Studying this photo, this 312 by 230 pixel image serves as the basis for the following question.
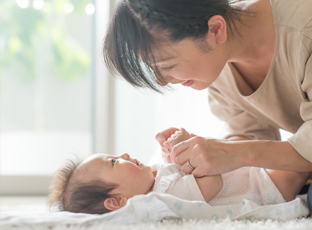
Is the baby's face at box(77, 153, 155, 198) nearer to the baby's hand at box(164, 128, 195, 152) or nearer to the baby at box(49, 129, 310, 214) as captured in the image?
the baby at box(49, 129, 310, 214)

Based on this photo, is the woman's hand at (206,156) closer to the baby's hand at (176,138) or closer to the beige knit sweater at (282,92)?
the baby's hand at (176,138)

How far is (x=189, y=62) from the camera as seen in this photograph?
3.76 feet

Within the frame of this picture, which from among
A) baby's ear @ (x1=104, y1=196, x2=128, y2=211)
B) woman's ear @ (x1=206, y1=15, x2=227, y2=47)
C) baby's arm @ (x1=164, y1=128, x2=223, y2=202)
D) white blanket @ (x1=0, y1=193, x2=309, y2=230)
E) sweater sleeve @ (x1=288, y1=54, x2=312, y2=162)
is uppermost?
woman's ear @ (x1=206, y1=15, x2=227, y2=47)

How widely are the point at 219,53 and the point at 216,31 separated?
0.09 m

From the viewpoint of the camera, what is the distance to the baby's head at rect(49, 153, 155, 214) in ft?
3.52

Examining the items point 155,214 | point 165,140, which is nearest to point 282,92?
point 165,140

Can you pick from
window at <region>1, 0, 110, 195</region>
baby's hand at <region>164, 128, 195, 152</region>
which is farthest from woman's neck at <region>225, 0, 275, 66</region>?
window at <region>1, 0, 110, 195</region>

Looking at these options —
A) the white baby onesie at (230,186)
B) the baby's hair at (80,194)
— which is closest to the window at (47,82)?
the baby's hair at (80,194)

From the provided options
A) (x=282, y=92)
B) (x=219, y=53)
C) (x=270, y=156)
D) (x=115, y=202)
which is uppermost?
(x=219, y=53)

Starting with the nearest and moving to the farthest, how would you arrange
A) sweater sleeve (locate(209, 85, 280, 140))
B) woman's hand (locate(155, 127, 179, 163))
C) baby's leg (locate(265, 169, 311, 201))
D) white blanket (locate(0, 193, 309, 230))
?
white blanket (locate(0, 193, 309, 230))
baby's leg (locate(265, 169, 311, 201))
woman's hand (locate(155, 127, 179, 163))
sweater sleeve (locate(209, 85, 280, 140))

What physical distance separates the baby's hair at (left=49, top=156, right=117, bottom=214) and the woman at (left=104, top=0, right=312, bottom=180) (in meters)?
0.24

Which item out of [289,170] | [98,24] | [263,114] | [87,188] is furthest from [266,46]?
[98,24]

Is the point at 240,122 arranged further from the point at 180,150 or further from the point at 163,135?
the point at 180,150

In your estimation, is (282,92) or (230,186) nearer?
(230,186)
